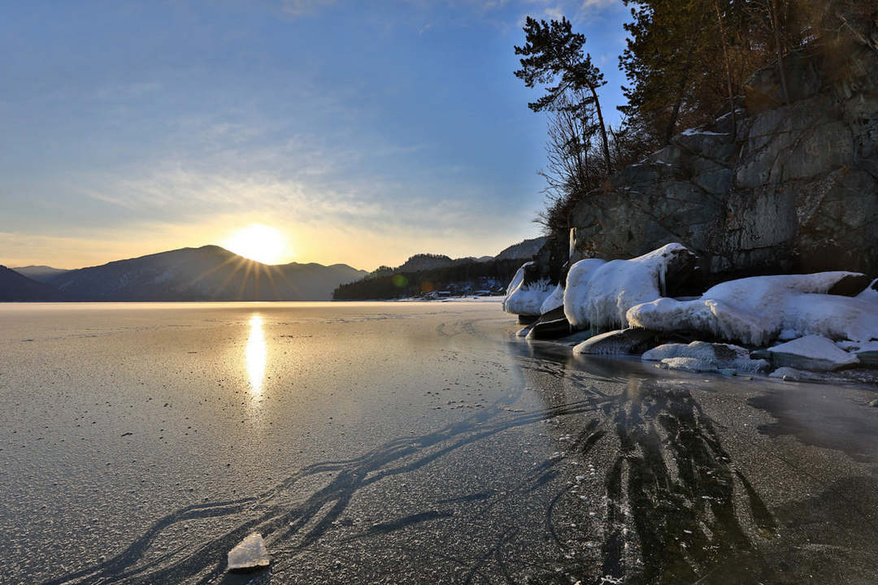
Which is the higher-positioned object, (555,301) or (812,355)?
(555,301)

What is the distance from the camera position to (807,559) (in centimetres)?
181

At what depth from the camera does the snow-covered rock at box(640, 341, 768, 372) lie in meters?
6.66

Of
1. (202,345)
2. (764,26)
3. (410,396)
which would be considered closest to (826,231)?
(764,26)

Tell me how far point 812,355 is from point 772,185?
709 centimetres

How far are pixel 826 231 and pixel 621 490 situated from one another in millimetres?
11632

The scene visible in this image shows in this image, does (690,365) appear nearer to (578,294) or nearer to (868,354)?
(868,354)

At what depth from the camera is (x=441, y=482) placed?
268 cm

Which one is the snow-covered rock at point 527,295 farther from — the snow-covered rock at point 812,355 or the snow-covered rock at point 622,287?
the snow-covered rock at point 812,355

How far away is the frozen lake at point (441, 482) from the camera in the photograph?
1813mm

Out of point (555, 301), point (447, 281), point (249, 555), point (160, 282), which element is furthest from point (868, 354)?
point (160, 282)

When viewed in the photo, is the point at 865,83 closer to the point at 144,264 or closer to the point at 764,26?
the point at 764,26

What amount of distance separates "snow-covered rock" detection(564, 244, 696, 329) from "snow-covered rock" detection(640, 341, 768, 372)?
211 cm

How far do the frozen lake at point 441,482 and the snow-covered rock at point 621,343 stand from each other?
10.6 ft

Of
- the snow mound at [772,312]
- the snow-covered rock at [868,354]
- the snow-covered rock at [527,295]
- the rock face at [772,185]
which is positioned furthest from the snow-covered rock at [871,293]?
the snow-covered rock at [527,295]
